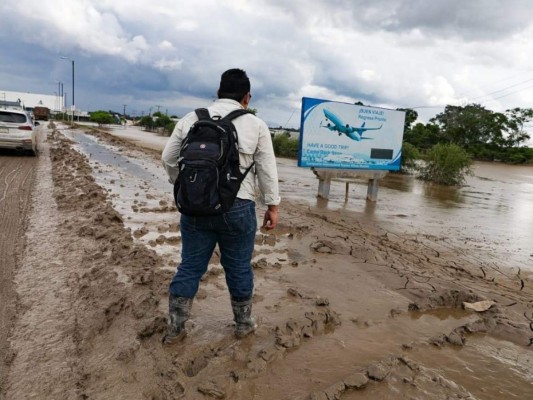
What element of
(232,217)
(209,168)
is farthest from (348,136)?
(209,168)

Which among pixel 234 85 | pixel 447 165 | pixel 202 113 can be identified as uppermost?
pixel 234 85

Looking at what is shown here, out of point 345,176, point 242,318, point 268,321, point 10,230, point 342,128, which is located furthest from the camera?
point 345,176

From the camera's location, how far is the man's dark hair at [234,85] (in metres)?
2.77

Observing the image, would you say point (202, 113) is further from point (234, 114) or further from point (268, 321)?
point (268, 321)

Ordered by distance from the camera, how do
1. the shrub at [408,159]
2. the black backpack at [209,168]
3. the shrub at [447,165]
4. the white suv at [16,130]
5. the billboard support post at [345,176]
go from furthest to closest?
the shrub at [408,159] → the shrub at [447,165] → the white suv at [16,130] → the billboard support post at [345,176] → the black backpack at [209,168]

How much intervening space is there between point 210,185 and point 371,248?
3794 mm

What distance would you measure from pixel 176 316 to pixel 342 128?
7.83 m

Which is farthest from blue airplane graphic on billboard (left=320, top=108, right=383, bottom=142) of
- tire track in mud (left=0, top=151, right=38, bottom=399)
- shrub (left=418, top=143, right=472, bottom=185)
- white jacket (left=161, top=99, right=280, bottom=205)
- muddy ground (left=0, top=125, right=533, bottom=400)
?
shrub (left=418, top=143, right=472, bottom=185)

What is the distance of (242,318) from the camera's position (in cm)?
302

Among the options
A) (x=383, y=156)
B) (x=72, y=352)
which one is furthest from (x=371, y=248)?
(x=383, y=156)

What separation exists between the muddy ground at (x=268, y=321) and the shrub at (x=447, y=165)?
484 inches

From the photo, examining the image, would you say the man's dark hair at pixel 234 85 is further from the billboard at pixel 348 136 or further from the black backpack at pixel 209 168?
the billboard at pixel 348 136

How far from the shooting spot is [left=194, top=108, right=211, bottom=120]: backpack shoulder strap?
8.77 ft

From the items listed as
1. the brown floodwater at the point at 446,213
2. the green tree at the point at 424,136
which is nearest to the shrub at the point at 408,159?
the brown floodwater at the point at 446,213
